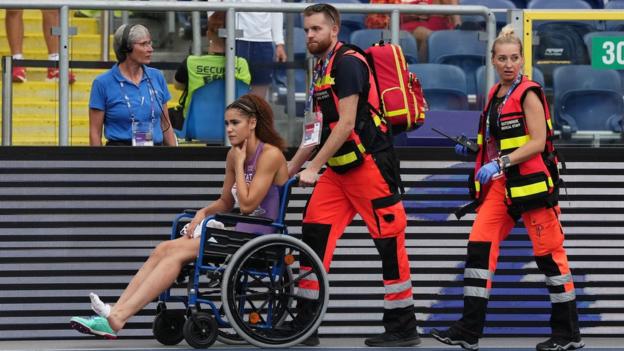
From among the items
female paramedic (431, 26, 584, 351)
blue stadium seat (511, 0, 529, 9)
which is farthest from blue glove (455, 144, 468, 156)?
blue stadium seat (511, 0, 529, 9)

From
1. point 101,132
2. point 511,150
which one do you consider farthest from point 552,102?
point 101,132

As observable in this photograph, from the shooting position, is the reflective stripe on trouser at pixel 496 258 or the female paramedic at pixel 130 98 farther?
the female paramedic at pixel 130 98

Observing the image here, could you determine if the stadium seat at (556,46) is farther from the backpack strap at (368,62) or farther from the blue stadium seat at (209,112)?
the blue stadium seat at (209,112)

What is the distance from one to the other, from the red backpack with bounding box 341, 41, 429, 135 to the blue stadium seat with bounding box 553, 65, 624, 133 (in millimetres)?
1259

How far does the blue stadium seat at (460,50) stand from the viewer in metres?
8.81

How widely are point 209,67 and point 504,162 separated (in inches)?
80.9

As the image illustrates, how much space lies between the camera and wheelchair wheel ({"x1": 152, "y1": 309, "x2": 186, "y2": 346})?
8023mm

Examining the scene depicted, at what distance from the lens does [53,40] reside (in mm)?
8648

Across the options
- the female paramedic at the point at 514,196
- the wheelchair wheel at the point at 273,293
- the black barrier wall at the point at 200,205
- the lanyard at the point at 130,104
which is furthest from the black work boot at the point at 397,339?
the lanyard at the point at 130,104

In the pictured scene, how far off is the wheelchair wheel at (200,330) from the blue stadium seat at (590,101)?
2567mm

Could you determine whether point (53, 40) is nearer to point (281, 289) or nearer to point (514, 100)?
point (281, 289)

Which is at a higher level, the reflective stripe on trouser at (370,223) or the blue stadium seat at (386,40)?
the blue stadium seat at (386,40)

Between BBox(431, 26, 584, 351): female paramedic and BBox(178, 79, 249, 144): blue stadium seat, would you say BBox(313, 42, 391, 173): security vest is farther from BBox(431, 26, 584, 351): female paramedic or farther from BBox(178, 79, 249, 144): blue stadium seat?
BBox(178, 79, 249, 144): blue stadium seat

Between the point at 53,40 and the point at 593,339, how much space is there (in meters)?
3.71
